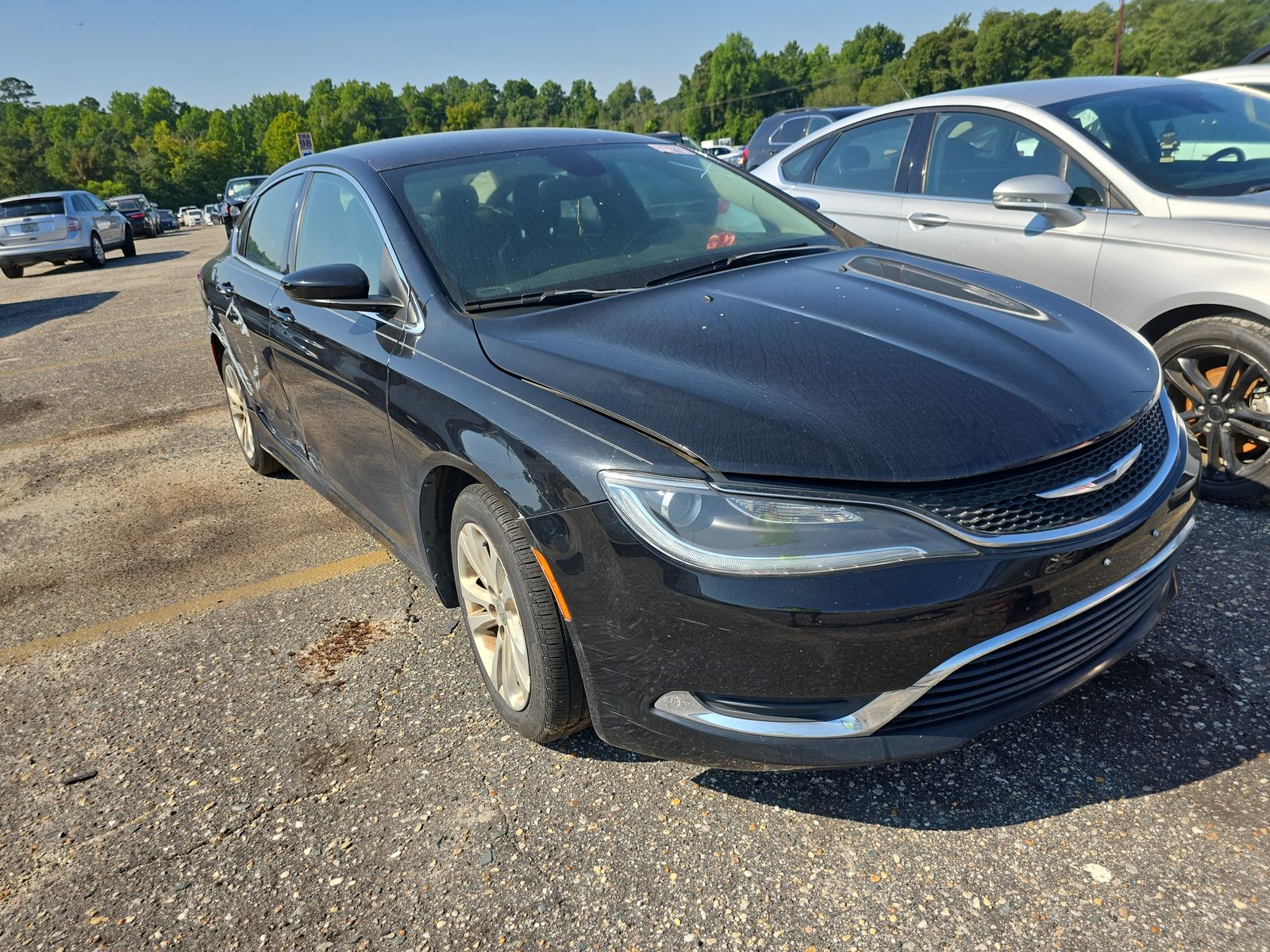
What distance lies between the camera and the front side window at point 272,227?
3.91 m

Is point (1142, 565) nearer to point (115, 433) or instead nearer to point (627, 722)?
point (627, 722)

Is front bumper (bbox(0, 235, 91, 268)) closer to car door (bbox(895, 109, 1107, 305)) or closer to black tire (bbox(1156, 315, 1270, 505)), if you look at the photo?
car door (bbox(895, 109, 1107, 305))

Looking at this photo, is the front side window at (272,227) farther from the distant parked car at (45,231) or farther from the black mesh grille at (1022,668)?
the distant parked car at (45,231)

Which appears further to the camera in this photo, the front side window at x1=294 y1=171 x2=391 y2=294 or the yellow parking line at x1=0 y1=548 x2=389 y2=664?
the yellow parking line at x1=0 y1=548 x2=389 y2=664

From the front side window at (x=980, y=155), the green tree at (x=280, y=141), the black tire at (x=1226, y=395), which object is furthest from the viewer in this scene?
the green tree at (x=280, y=141)

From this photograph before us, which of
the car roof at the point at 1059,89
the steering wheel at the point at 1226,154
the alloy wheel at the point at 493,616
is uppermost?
the car roof at the point at 1059,89

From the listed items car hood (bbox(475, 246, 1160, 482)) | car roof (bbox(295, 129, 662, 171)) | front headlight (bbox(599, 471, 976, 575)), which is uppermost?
car roof (bbox(295, 129, 662, 171))

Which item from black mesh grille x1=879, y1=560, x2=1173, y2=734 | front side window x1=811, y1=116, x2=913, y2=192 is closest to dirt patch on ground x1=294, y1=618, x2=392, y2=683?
black mesh grille x1=879, y1=560, x2=1173, y2=734

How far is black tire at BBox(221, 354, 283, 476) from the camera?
187 inches

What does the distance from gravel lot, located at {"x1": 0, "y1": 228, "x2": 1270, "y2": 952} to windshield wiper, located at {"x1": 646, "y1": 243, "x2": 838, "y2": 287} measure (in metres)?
1.46

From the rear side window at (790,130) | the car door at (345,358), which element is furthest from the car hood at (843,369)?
the rear side window at (790,130)

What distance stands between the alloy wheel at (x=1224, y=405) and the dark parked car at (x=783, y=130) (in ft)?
36.4

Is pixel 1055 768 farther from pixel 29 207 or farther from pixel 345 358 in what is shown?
pixel 29 207

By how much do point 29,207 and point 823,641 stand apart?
20681 millimetres
